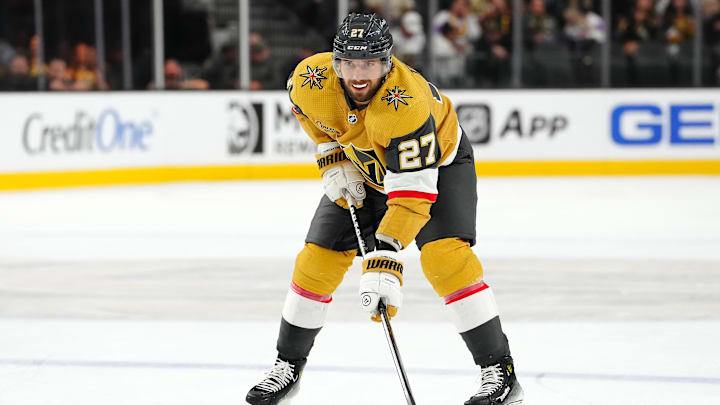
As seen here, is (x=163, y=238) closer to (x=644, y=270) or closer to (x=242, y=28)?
(x=644, y=270)

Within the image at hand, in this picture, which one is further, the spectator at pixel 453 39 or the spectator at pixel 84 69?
the spectator at pixel 453 39

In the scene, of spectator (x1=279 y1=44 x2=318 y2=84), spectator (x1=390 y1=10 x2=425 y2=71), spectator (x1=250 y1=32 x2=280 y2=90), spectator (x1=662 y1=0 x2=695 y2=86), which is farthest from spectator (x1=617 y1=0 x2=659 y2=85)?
spectator (x1=250 y1=32 x2=280 y2=90)

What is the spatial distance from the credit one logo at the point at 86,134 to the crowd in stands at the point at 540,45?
114 cm

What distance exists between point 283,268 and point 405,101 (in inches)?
116

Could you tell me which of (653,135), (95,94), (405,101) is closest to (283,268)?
(405,101)

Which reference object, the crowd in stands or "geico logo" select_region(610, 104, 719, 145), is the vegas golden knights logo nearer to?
the crowd in stands

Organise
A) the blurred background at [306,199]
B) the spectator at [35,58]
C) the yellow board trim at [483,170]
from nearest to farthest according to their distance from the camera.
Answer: the blurred background at [306,199] → the spectator at [35,58] → the yellow board trim at [483,170]

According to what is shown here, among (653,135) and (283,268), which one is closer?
(283,268)

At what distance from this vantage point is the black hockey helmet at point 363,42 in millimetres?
2803

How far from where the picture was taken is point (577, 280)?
5.25 meters

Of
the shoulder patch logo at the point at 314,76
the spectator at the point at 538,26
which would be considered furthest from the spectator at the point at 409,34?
the shoulder patch logo at the point at 314,76

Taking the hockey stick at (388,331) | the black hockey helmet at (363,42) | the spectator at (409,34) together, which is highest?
the spectator at (409,34)

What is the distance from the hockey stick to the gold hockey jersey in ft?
0.38

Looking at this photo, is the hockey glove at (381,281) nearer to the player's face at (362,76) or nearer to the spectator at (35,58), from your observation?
the player's face at (362,76)
